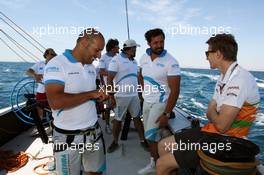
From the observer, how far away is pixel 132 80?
4332 millimetres

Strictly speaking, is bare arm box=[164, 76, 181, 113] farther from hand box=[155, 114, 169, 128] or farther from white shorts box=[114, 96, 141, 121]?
white shorts box=[114, 96, 141, 121]

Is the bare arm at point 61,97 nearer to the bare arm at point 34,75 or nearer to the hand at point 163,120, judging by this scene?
the hand at point 163,120

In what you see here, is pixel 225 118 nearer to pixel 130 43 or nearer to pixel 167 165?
pixel 167 165

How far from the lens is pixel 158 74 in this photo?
326 centimetres

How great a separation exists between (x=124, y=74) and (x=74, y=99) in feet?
7.24

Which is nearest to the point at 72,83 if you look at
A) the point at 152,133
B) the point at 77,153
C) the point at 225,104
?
the point at 77,153

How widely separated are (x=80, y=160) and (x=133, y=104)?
2.11m

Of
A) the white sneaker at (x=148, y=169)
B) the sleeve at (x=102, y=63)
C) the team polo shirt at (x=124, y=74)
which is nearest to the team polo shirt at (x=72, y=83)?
the white sneaker at (x=148, y=169)

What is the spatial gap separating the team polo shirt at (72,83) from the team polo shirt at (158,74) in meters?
1.09

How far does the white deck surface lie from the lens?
12.0ft

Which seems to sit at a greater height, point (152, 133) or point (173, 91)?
point (173, 91)

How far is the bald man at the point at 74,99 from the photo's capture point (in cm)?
209

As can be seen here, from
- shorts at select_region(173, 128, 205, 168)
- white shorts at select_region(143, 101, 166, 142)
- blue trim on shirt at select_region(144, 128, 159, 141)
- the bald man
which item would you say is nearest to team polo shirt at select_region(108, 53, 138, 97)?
white shorts at select_region(143, 101, 166, 142)

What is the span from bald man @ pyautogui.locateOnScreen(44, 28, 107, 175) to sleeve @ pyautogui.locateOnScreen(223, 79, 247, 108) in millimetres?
977
